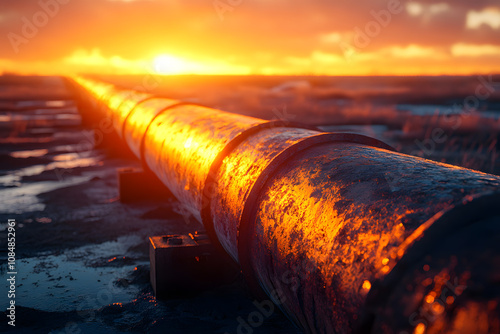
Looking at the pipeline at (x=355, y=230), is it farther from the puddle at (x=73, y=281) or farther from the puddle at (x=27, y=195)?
the puddle at (x=27, y=195)

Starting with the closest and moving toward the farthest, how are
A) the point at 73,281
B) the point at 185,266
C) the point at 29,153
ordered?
the point at 185,266, the point at 73,281, the point at 29,153

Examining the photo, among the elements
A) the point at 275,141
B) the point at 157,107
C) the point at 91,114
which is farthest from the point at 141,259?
the point at 91,114

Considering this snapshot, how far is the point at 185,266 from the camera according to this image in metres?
3.23

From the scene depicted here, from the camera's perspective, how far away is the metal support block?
3176 millimetres

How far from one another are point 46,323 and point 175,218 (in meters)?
2.42

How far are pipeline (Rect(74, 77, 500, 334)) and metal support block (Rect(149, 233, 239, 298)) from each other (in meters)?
0.58

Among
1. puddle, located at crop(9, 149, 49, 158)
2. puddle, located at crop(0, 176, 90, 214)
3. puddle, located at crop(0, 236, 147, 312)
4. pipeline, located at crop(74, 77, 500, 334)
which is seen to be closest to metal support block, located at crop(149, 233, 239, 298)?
puddle, located at crop(0, 236, 147, 312)

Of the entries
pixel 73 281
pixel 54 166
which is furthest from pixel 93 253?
pixel 54 166

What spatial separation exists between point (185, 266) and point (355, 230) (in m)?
2.15

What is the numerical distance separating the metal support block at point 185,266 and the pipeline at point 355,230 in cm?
58

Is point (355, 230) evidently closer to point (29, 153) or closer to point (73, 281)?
point (73, 281)

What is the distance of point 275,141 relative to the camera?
2.30 m

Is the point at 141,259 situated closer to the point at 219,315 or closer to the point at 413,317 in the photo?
the point at 219,315

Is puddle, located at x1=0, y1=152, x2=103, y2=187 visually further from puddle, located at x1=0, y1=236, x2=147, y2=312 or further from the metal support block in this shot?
the metal support block
